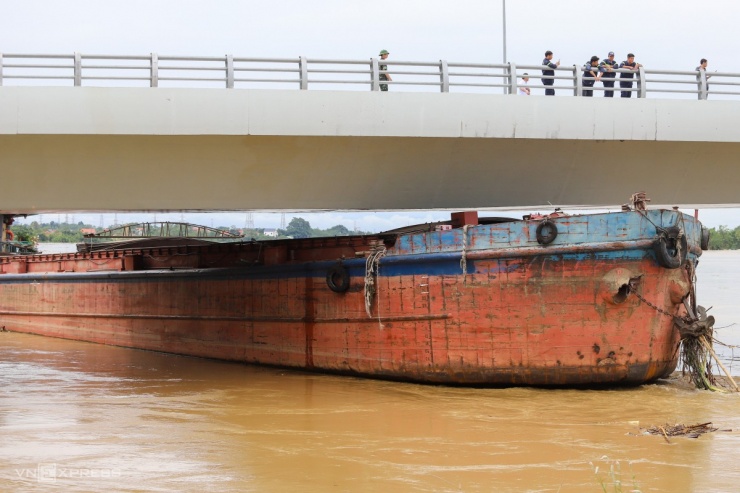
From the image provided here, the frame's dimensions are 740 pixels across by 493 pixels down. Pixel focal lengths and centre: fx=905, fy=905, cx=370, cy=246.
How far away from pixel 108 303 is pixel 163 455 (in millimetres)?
11952

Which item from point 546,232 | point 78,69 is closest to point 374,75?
point 546,232

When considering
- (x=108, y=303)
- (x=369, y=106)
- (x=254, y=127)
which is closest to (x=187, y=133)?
(x=254, y=127)

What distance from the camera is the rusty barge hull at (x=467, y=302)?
41.7 ft

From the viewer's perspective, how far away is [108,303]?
70.1ft

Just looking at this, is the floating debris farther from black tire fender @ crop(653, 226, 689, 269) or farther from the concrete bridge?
the concrete bridge

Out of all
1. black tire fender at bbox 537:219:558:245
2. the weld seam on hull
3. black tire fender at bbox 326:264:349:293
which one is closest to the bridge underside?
black tire fender at bbox 326:264:349:293

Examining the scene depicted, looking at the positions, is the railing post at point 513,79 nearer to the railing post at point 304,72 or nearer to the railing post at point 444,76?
the railing post at point 444,76

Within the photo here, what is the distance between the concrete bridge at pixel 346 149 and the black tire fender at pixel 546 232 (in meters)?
1.46

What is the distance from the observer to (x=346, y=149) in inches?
526

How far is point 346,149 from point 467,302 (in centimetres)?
289

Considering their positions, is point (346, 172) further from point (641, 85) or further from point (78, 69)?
point (641, 85)

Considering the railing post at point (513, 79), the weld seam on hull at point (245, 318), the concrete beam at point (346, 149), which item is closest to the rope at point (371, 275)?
the weld seam on hull at point (245, 318)

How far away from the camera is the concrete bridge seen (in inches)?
490
